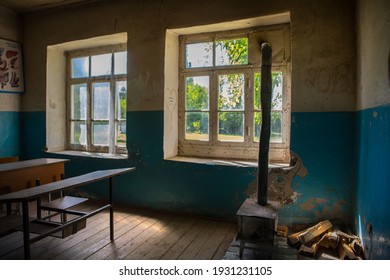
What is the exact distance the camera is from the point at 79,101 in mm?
4891

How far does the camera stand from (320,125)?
2.93 metres

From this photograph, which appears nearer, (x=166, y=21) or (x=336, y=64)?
(x=336, y=64)

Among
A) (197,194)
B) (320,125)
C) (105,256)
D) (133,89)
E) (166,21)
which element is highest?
(166,21)

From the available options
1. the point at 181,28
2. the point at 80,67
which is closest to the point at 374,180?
the point at 181,28

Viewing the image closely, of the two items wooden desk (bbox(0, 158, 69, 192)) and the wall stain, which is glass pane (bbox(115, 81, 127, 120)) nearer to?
wooden desk (bbox(0, 158, 69, 192))

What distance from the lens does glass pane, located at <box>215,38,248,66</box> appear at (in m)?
3.62

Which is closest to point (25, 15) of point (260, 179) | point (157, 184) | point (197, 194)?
point (157, 184)

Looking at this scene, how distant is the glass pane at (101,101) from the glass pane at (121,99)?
208 millimetres

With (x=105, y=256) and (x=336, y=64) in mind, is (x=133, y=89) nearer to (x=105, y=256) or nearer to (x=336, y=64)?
(x=105, y=256)

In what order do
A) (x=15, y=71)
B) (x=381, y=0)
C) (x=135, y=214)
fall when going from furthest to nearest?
(x=15, y=71)
(x=135, y=214)
(x=381, y=0)

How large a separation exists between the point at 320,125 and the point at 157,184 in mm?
2161

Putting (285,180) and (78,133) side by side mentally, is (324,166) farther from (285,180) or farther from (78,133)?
(78,133)

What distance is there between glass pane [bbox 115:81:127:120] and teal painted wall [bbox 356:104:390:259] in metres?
3.22

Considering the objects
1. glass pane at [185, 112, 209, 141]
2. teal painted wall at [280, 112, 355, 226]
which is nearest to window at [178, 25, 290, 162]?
glass pane at [185, 112, 209, 141]
